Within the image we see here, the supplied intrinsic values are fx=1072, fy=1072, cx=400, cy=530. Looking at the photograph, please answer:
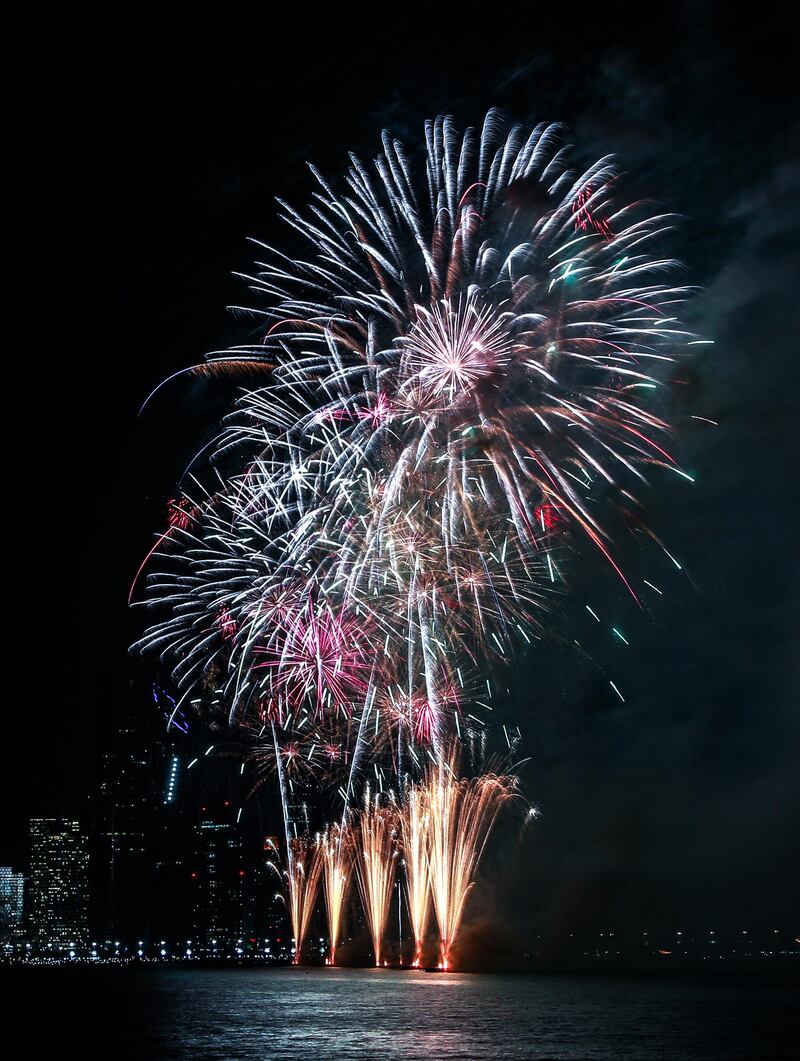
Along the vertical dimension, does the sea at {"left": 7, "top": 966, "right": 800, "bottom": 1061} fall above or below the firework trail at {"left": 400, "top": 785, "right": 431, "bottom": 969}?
below

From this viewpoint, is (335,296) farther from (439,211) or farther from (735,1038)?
(735,1038)

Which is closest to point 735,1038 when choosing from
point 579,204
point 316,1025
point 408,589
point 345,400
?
point 316,1025

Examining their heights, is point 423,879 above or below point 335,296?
below

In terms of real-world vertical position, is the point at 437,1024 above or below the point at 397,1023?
below

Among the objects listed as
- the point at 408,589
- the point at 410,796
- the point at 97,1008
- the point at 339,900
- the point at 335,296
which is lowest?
the point at 97,1008

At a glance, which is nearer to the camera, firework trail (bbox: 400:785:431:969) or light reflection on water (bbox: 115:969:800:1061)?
light reflection on water (bbox: 115:969:800:1061)
